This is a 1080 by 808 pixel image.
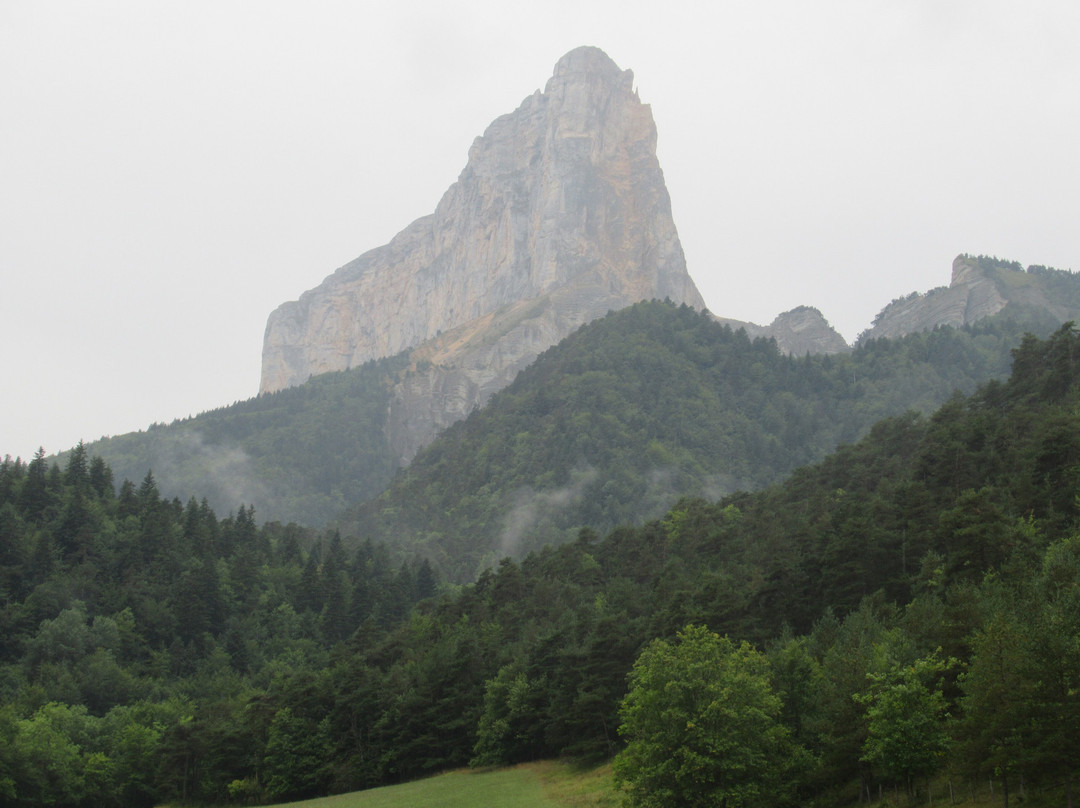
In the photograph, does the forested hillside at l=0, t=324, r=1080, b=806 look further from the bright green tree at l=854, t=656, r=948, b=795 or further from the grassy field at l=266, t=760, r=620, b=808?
the grassy field at l=266, t=760, r=620, b=808

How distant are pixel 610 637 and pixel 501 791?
11264 millimetres

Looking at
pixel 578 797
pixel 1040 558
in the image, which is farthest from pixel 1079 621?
pixel 578 797

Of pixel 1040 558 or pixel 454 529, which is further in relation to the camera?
pixel 454 529

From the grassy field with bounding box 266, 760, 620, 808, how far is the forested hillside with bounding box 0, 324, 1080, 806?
2.19 metres

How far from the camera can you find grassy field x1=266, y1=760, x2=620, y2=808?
48.0 metres

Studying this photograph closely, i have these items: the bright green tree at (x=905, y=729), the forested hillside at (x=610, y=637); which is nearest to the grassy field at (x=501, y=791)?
the forested hillside at (x=610, y=637)

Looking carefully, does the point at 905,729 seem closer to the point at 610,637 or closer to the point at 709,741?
the point at 709,741

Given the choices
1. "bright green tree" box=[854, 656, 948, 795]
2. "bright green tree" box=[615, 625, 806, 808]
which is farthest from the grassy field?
"bright green tree" box=[854, 656, 948, 795]

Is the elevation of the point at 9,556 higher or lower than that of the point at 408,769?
higher

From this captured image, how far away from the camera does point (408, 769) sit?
220 feet

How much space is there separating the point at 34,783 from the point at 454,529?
4521 inches

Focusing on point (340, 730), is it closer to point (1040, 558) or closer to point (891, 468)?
point (1040, 558)

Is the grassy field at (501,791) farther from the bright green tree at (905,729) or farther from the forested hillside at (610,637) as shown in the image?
Answer: the bright green tree at (905,729)

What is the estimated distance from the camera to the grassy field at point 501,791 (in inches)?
1891
